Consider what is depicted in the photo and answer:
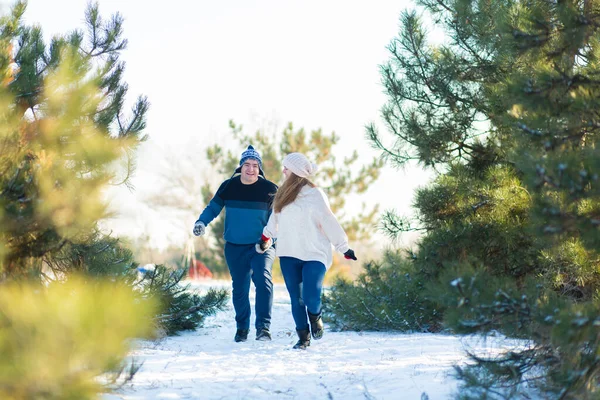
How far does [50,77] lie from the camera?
497 cm

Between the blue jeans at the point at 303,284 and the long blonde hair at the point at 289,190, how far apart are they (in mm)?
518

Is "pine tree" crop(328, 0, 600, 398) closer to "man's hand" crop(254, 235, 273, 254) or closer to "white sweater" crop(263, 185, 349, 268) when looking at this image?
"white sweater" crop(263, 185, 349, 268)

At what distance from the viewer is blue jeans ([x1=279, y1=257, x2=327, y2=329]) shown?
19.7ft

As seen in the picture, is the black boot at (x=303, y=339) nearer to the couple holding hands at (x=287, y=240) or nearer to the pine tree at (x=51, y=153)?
the couple holding hands at (x=287, y=240)

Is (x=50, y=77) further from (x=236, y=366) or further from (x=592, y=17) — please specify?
(x=592, y=17)

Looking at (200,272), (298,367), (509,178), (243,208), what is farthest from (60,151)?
(200,272)

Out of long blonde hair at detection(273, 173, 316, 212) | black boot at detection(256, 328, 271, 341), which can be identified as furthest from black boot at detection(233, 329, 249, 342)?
long blonde hair at detection(273, 173, 316, 212)

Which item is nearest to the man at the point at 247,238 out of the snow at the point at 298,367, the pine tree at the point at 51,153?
the snow at the point at 298,367

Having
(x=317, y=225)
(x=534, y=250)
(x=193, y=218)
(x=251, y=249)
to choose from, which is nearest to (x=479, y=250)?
(x=534, y=250)

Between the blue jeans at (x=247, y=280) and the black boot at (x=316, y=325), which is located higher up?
the blue jeans at (x=247, y=280)

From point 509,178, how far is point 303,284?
103 inches

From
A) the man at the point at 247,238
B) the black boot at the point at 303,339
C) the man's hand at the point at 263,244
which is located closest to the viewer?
the black boot at the point at 303,339

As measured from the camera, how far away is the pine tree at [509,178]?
135 inches

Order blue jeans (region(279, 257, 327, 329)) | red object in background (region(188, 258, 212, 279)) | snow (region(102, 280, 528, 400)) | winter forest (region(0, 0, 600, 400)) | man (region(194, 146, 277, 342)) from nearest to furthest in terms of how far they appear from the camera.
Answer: winter forest (region(0, 0, 600, 400)), snow (region(102, 280, 528, 400)), blue jeans (region(279, 257, 327, 329)), man (region(194, 146, 277, 342)), red object in background (region(188, 258, 212, 279))
